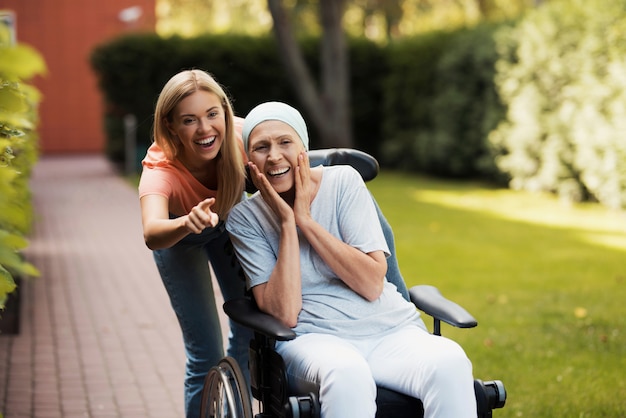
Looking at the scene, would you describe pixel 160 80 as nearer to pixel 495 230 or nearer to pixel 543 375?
pixel 495 230

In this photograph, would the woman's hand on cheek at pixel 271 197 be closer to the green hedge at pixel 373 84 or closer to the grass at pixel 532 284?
the grass at pixel 532 284

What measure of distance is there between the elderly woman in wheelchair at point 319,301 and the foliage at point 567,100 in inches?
328

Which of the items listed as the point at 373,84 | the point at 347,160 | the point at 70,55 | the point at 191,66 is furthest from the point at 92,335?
the point at 70,55

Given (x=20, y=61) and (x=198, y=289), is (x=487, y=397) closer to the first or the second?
(x=198, y=289)

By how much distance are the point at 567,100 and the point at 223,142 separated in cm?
1031

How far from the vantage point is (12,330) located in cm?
642

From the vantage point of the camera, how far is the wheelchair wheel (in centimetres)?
306

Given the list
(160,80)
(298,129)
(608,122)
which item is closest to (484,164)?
(608,122)

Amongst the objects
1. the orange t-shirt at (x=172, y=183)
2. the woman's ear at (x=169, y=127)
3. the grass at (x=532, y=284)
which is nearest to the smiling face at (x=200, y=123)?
the woman's ear at (x=169, y=127)

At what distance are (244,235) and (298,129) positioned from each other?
40 cm

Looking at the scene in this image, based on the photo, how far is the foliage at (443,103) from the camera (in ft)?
51.9

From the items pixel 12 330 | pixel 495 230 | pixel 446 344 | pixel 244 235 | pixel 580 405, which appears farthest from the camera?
pixel 495 230

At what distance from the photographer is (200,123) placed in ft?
10.6

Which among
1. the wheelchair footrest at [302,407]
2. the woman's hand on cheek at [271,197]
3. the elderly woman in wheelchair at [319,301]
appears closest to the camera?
the wheelchair footrest at [302,407]
